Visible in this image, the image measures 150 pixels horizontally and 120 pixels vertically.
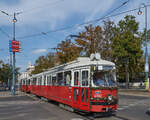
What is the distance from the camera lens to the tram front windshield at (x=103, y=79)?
10008 millimetres

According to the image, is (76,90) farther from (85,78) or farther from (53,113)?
(53,113)

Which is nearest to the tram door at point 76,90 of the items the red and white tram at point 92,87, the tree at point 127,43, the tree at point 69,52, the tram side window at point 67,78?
the red and white tram at point 92,87

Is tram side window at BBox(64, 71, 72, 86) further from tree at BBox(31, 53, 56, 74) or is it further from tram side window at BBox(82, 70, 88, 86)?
tree at BBox(31, 53, 56, 74)

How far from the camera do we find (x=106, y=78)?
33.4 ft

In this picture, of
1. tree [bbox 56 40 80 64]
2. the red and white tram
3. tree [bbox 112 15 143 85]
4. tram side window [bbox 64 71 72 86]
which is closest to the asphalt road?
the red and white tram

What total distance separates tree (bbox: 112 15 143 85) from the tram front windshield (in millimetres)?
24540

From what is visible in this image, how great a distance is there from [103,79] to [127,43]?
1042 inches

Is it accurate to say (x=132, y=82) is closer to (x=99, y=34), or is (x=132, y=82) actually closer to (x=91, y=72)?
(x=99, y=34)

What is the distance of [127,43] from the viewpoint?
35156 millimetres

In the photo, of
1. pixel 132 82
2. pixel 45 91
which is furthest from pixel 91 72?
pixel 132 82

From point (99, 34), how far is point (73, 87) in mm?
20502

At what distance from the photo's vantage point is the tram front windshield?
10008 mm

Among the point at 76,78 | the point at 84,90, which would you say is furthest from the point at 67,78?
the point at 84,90

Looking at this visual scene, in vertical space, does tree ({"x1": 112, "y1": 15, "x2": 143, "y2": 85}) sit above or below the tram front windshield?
above
